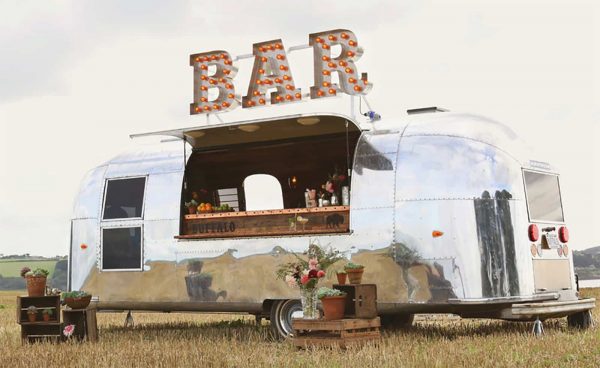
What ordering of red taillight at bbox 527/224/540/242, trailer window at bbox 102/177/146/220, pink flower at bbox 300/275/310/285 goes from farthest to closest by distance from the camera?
trailer window at bbox 102/177/146/220
red taillight at bbox 527/224/540/242
pink flower at bbox 300/275/310/285

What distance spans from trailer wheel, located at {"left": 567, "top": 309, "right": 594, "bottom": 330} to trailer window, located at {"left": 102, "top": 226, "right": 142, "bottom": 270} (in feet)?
22.4

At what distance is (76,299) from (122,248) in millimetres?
1527

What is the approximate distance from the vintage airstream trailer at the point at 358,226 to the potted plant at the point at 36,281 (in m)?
1.29

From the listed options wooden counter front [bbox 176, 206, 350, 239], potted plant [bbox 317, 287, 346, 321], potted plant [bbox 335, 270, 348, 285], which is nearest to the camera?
potted plant [bbox 317, 287, 346, 321]

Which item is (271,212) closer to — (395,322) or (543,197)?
(395,322)

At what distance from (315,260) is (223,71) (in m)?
4.73

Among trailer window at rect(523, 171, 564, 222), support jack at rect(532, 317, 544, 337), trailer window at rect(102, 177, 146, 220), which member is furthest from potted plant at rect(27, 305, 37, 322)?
Answer: trailer window at rect(523, 171, 564, 222)

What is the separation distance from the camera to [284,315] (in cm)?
1402

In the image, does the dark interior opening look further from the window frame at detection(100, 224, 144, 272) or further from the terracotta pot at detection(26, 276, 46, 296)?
the terracotta pot at detection(26, 276, 46, 296)

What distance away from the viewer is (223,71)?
16062mm

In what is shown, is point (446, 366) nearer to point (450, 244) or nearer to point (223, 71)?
point (450, 244)

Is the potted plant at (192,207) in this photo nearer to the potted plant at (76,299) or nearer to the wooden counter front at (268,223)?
the wooden counter front at (268,223)

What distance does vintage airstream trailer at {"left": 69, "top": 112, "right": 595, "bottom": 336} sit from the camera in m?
12.8

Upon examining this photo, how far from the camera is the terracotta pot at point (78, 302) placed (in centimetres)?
1457
